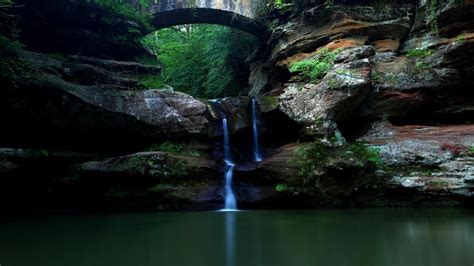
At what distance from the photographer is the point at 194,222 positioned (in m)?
6.93

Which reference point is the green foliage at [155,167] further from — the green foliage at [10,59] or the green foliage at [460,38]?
the green foliage at [460,38]

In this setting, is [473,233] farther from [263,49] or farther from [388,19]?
[263,49]

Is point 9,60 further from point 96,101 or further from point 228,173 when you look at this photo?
point 228,173

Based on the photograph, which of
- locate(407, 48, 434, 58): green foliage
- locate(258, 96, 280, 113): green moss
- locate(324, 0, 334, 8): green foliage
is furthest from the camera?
locate(324, 0, 334, 8): green foliage

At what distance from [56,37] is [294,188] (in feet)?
28.7

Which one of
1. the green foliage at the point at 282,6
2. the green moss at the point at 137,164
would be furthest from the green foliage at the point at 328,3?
the green moss at the point at 137,164

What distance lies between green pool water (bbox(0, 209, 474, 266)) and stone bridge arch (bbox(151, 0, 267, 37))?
317 inches

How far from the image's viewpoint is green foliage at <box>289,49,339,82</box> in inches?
418

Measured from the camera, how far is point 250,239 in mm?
5258

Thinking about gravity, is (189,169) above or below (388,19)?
below

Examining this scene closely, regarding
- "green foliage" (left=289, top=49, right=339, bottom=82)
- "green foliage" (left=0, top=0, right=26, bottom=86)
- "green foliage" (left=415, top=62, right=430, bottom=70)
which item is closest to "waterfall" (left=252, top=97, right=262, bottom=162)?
"green foliage" (left=289, top=49, right=339, bottom=82)

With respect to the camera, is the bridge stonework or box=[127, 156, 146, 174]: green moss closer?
box=[127, 156, 146, 174]: green moss

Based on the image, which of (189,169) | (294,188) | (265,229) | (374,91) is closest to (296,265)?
(265,229)

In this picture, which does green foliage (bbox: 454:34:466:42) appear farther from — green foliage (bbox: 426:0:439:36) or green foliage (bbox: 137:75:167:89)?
green foliage (bbox: 137:75:167:89)
